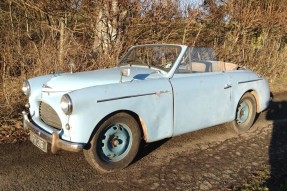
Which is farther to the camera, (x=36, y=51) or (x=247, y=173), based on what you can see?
(x=36, y=51)

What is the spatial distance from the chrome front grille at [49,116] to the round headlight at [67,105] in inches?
15.2

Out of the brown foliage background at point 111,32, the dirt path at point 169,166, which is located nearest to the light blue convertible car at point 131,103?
the dirt path at point 169,166

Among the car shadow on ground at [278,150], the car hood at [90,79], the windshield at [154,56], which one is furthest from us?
the windshield at [154,56]

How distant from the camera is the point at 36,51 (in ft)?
24.5

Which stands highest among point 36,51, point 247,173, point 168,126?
point 36,51

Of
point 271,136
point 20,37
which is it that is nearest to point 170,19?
point 20,37

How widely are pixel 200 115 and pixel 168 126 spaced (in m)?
0.67

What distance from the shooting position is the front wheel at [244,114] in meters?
5.89

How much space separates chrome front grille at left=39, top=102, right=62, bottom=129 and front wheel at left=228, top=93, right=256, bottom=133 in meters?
3.13

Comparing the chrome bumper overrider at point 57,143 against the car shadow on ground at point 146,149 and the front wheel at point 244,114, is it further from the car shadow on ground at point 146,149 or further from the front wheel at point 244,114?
the front wheel at point 244,114

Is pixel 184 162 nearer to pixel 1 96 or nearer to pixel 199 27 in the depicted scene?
pixel 1 96

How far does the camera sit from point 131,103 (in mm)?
4133

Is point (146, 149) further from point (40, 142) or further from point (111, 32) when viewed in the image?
point (111, 32)

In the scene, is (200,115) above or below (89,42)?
below
